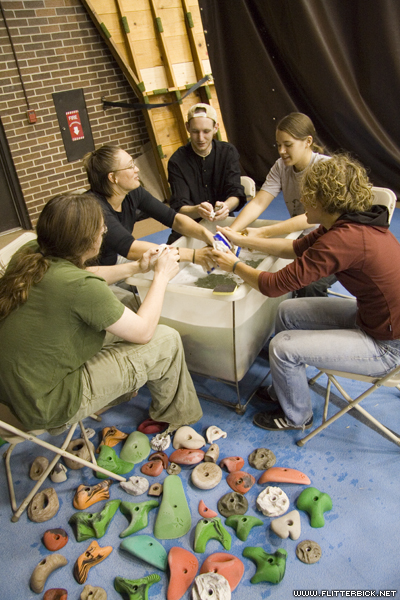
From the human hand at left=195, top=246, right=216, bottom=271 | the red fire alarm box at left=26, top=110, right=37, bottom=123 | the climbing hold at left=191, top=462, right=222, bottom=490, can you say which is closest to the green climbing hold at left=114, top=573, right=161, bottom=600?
the climbing hold at left=191, top=462, right=222, bottom=490

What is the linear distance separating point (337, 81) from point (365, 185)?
3.06 m

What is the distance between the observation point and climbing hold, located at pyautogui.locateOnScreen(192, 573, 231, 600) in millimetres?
1374

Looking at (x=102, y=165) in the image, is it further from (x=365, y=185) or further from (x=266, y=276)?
(x=365, y=185)

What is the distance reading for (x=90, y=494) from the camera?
178 cm

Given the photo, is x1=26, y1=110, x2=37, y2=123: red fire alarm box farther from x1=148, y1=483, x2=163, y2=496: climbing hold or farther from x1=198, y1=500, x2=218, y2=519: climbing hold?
x1=198, y1=500, x2=218, y2=519: climbing hold

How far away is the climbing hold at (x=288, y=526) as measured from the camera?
5.07 feet

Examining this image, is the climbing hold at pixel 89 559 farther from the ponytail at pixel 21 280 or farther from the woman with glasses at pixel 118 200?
the woman with glasses at pixel 118 200

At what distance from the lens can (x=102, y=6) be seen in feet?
14.5

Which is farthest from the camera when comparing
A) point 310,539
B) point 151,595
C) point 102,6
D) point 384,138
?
point 102,6

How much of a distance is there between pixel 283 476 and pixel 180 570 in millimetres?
534

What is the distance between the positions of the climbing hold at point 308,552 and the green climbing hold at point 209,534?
0.25m

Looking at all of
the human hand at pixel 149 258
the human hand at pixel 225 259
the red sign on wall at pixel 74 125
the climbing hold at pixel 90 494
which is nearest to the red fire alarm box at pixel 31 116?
the red sign on wall at pixel 74 125

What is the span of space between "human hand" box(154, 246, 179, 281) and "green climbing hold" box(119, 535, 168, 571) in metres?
1.01

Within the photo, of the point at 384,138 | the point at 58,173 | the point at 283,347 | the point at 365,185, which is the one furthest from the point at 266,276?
the point at 58,173
